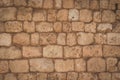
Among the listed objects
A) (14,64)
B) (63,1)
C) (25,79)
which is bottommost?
(25,79)

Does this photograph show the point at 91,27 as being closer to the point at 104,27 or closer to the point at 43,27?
the point at 104,27

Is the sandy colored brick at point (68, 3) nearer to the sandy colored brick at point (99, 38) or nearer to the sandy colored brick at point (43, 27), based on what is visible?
the sandy colored brick at point (43, 27)

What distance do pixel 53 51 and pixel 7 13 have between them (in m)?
1.39

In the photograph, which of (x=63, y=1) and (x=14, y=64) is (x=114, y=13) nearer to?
(x=63, y=1)

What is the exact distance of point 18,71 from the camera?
4609mm

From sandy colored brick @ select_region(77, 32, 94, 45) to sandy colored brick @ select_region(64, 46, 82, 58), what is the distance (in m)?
0.17

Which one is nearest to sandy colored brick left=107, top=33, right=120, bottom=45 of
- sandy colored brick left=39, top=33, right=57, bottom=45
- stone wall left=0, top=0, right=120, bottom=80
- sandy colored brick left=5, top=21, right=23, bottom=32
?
stone wall left=0, top=0, right=120, bottom=80

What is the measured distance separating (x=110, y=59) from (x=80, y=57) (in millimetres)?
748

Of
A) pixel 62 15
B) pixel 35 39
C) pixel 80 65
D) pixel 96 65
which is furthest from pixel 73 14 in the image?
pixel 96 65

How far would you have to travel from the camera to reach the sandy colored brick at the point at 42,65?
463cm

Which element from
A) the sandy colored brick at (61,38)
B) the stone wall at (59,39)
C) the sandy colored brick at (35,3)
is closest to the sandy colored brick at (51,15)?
the stone wall at (59,39)

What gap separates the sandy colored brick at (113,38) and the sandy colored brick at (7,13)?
7.64 ft

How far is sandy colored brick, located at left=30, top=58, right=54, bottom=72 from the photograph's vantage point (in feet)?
15.2

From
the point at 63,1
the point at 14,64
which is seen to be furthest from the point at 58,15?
the point at 14,64
